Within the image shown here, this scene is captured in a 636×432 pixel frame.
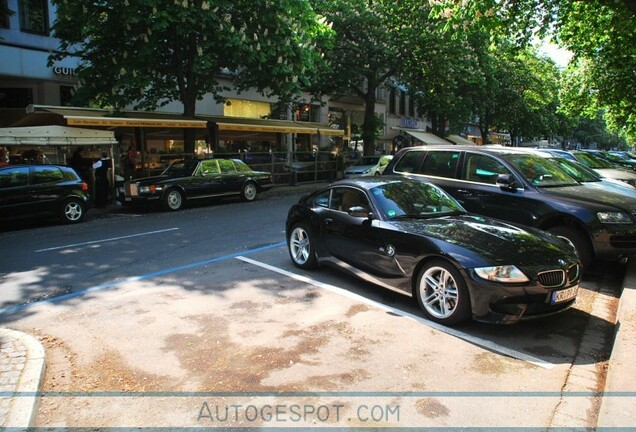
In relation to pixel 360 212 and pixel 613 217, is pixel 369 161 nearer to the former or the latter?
pixel 613 217

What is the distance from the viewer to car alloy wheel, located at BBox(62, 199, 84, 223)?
496 inches

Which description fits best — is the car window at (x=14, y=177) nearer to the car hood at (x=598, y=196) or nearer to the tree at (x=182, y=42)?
the tree at (x=182, y=42)

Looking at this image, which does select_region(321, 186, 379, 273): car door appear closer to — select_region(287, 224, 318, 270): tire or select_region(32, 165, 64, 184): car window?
select_region(287, 224, 318, 270): tire

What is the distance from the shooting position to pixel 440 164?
8820mm

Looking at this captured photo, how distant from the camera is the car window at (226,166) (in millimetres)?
16641

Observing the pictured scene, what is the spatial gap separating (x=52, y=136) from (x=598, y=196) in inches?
547

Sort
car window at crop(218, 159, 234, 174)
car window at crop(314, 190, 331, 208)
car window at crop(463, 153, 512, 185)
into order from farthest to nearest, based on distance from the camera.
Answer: car window at crop(218, 159, 234, 174) < car window at crop(463, 153, 512, 185) < car window at crop(314, 190, 331, 208)

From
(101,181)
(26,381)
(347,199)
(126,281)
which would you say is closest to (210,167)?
(101,181)

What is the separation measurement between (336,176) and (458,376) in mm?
22711

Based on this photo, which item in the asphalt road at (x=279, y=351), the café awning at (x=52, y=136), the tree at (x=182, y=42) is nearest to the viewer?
the asphalt road at (x=279, y=351)

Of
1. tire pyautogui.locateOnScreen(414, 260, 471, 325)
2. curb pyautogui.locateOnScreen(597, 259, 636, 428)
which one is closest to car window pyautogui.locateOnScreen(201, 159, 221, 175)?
tire pyautogui.locateOnScreen(414, 260, 471, 325)

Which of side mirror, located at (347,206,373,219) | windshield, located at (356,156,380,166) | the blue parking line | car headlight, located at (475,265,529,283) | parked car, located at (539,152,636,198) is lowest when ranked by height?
the blue parking line

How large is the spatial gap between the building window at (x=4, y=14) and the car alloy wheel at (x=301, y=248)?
16184 millimetres

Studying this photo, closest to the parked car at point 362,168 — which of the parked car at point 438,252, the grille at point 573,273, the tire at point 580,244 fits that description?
the tire at point 580,244
